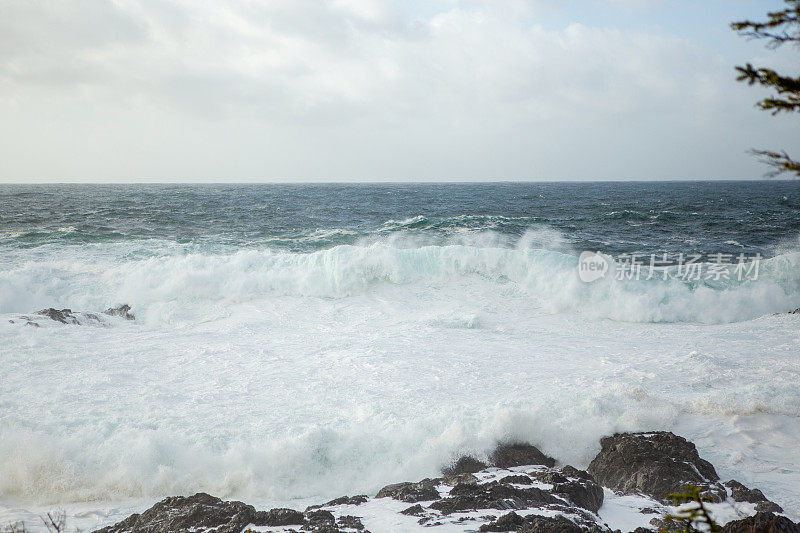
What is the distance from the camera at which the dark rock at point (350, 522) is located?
3.78m

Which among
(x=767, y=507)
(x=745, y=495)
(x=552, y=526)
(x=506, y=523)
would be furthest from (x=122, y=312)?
(x=767, y=507)

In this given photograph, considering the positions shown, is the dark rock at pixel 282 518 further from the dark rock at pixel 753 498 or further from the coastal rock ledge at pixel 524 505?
the dark rock at pixel 753 498

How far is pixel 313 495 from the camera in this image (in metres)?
5.24

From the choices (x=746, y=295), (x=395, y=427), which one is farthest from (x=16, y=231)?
(x=746, y=295)

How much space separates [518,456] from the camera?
5.67m

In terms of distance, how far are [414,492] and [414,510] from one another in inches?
13.9

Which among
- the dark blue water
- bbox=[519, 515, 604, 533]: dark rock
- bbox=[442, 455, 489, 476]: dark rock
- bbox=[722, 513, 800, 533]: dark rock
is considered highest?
the dark blue water

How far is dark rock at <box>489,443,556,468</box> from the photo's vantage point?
5586mm

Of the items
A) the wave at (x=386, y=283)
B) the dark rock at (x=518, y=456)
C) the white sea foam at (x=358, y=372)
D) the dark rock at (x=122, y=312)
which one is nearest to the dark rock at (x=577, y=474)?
the dark rock at (x=518, y=456)

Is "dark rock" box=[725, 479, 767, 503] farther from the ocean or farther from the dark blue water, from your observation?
the dark blue water

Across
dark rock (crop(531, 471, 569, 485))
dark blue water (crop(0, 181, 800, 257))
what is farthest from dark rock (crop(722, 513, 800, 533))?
dark blue water (crop(0, 181, 800, 257))

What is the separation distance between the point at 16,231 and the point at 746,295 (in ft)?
99.3

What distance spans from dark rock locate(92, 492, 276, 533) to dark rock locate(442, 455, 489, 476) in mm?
2339

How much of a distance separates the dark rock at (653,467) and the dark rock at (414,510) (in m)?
2.21
